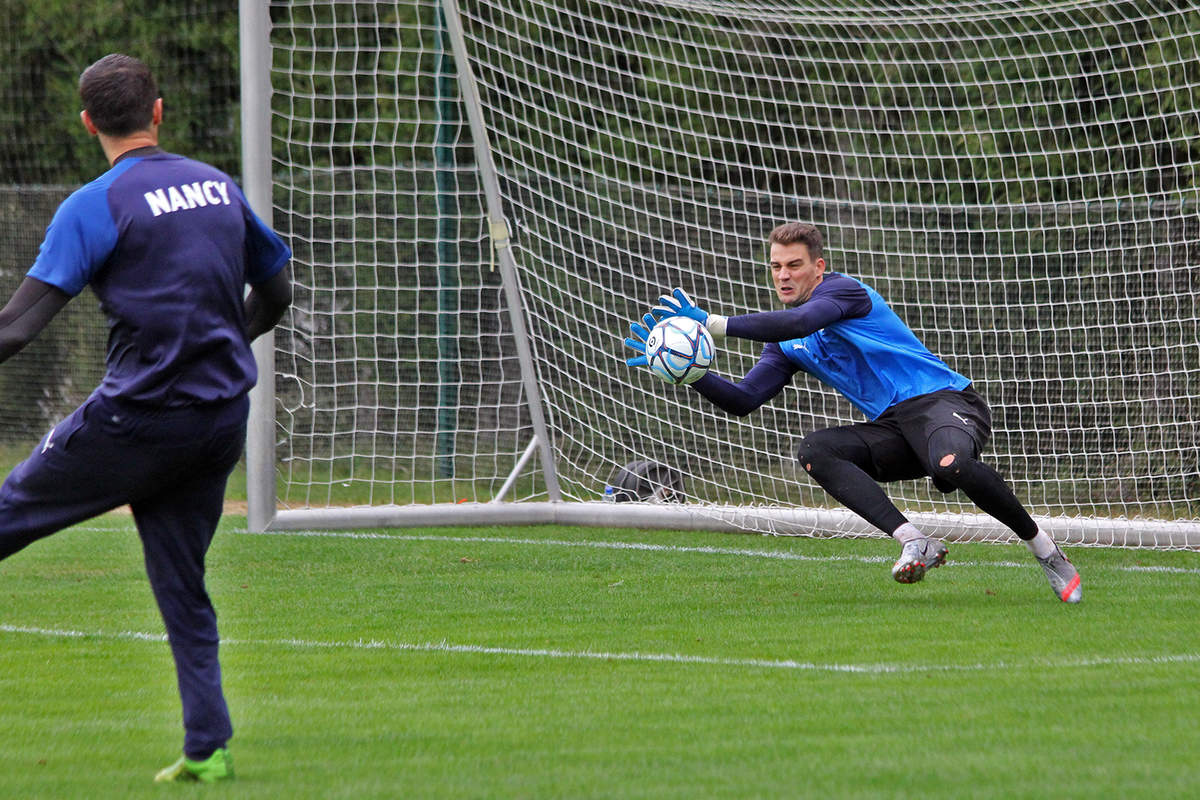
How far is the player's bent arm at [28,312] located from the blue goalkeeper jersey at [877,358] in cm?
398

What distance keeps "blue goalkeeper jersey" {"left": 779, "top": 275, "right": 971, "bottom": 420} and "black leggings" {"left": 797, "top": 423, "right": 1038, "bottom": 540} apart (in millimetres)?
178

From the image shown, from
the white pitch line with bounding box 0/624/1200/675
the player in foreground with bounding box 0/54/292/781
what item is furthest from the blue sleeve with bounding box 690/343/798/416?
the player in foreground with bounding box 0/54/292/781

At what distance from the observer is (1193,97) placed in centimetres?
852

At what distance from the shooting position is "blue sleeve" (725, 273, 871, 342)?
6.68m

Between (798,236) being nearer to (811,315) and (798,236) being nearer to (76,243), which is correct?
(811,315)

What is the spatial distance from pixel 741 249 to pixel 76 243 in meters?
6.92

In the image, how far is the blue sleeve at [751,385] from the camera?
723 cm

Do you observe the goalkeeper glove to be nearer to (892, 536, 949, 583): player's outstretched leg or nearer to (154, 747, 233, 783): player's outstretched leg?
(892, 536, 949, 583): player's outstretched leg

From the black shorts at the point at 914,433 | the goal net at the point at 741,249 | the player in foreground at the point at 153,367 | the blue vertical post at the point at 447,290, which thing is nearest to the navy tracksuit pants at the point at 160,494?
the player in foreground at the point at 153,367

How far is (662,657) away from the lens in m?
5.56

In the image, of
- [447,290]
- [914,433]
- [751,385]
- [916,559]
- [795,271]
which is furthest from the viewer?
[447,290]

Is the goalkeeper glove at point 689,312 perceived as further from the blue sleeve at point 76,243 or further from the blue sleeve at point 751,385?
the blue sleeve at point 76,243

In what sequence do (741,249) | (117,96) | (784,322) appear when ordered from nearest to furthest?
(117,96), (784,322), (741,249)

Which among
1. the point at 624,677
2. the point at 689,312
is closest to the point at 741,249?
the point at 689,312
